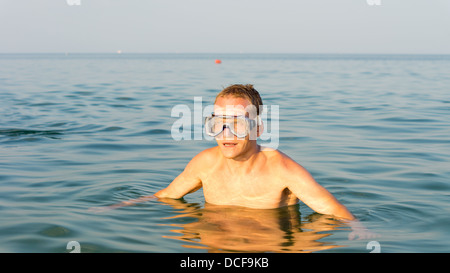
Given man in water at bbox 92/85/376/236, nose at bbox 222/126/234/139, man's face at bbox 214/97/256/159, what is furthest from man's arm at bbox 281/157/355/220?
nose at bbox 222/126/234/139

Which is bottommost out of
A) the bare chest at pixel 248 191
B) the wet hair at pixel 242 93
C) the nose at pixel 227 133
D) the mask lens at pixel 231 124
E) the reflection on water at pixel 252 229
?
the reflection on water at pixel 252 229

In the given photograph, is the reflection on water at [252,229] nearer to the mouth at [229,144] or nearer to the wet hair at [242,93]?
the mouth at [229,144]

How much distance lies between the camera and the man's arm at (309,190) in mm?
4688

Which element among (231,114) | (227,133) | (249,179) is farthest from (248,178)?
(231,114)

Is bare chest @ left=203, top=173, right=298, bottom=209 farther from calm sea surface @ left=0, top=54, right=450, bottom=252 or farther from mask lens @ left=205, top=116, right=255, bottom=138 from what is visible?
mask lens @ left=205, top=116, right=255, bottom=138

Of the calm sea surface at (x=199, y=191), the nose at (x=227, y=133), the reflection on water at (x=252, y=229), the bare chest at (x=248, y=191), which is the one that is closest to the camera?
the reflection on water at (x=252, y=229)

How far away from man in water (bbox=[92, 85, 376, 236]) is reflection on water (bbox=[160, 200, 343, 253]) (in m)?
0.13

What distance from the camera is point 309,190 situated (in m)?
4.70

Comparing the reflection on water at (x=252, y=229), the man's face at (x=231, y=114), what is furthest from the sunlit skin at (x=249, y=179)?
the reflection on water at (x=252, y=229)

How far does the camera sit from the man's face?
15.2 feet

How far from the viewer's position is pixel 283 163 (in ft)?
15.8

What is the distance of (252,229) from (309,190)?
23.8 inches
